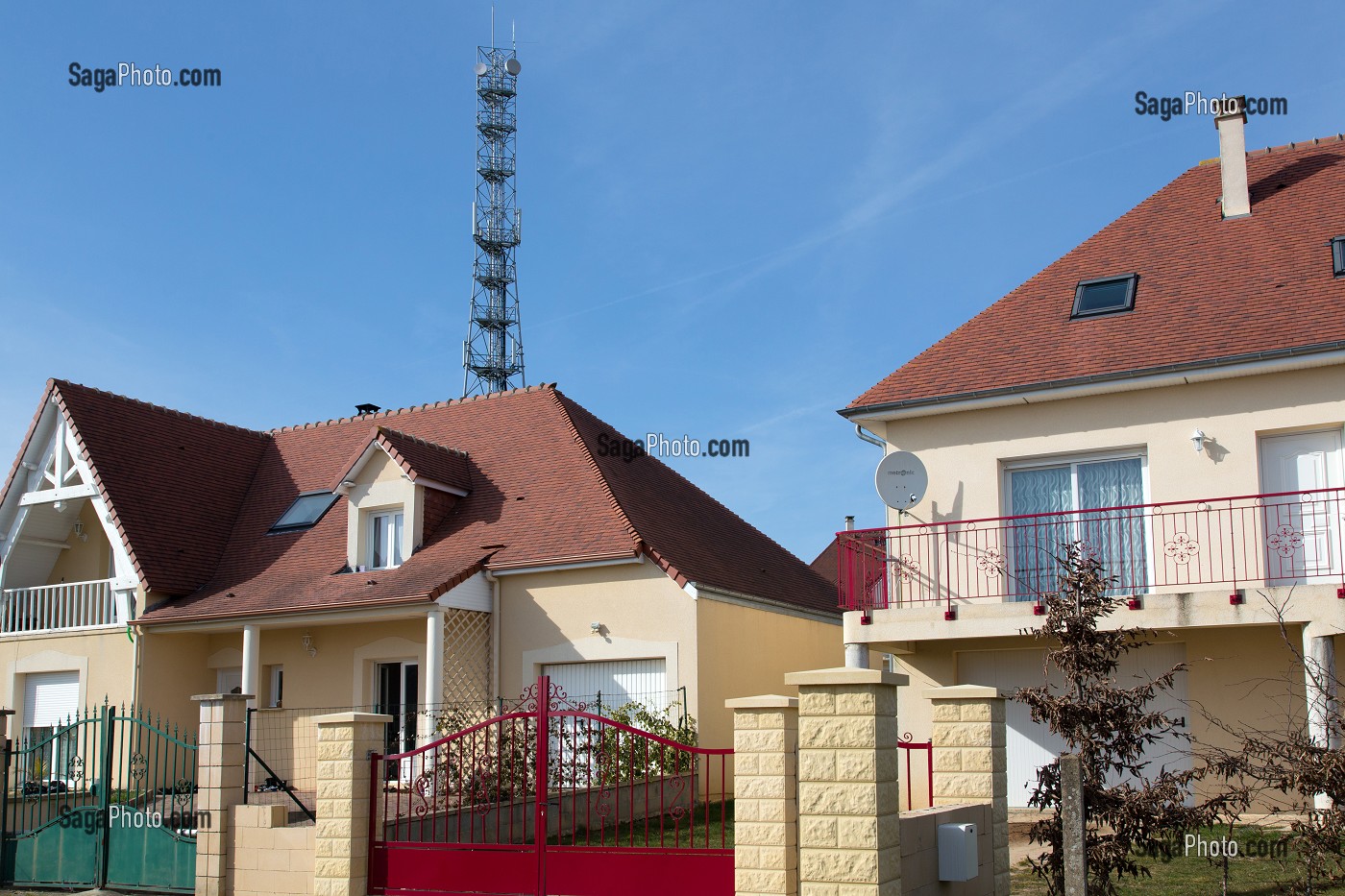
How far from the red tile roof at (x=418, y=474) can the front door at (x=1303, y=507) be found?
25.1 ft

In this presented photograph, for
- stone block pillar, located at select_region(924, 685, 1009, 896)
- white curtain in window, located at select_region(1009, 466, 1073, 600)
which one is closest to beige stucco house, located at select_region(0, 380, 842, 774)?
white curtain in window, located at select_region(1009, 466, 1073, 600)

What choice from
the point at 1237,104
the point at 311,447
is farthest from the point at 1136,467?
the point at 311,447

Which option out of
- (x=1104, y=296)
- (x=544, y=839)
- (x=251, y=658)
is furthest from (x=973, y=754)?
(x=251, y=658)

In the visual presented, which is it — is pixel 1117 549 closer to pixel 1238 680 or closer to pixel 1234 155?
pixel 1238 680

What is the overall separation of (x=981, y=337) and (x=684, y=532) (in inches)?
243

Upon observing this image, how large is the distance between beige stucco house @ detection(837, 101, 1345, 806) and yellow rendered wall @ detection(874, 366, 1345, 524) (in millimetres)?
23

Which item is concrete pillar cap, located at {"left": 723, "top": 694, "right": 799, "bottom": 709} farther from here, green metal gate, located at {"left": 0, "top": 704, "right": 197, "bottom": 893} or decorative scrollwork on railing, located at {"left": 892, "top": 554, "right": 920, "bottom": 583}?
decorative scrollwork on railing, located at {"left": 892, "top": 554, "right": 920, "bottom": 583}

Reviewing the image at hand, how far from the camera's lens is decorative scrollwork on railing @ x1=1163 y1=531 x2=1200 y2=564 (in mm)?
14570

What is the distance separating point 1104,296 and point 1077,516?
3.33 m

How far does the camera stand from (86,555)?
24578 millimetres

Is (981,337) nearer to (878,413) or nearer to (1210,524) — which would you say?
(878,413)

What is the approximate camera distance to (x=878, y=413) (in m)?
A: 16.6

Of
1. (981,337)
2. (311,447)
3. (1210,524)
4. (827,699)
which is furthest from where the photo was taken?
(311,447)

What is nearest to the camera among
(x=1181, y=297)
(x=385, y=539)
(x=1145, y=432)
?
(x=1145, y=432)
